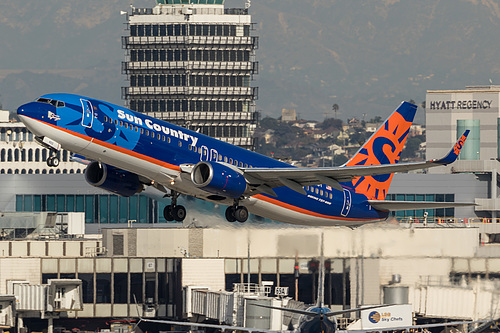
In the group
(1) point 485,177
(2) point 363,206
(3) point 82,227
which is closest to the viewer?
(2) point 363,206

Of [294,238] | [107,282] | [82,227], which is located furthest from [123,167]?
[82,227]

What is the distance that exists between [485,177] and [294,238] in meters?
104

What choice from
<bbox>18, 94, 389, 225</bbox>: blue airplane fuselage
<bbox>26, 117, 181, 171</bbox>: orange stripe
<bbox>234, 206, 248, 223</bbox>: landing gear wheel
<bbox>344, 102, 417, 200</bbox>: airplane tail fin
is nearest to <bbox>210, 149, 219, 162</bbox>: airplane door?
<bbox>18, 94, 389, 225</bbox>: blue airplane fuselage

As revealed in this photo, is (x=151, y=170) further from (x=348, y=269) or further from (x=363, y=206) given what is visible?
→ (x=348, y=269)

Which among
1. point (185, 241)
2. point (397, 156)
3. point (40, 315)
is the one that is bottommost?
point (40, 315)

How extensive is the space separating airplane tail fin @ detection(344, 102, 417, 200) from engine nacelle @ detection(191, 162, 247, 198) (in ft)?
53.5

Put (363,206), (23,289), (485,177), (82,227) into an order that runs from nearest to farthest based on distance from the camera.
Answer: (363,206), (23,289), (82,227), (485,177)

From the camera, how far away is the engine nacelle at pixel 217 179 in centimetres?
6225

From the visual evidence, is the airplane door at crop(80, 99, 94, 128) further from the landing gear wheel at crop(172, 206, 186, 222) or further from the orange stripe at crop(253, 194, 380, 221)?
the orange stripe at crop(253, 194, 380, 221)

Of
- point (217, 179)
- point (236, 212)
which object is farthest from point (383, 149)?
point (217, 179)

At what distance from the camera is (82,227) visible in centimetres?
13512

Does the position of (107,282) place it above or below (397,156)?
below

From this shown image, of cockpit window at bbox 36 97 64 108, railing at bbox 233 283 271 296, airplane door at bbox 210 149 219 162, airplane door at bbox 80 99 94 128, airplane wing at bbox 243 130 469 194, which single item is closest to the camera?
cockpit window at bbox 36 97 64 108

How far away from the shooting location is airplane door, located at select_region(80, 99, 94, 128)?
59.0 m
